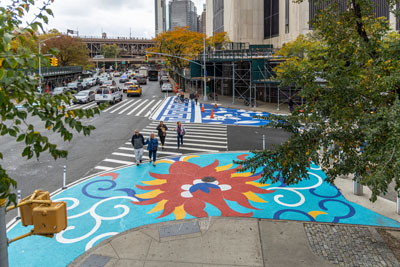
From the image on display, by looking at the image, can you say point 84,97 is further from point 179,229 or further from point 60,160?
point 179,229

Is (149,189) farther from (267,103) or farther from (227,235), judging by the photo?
(267,103)

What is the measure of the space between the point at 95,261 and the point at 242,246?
344cm

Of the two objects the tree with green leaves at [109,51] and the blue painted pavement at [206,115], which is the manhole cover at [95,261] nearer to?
the blue painted pavement at [206,115]

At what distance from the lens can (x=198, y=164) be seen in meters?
15.6

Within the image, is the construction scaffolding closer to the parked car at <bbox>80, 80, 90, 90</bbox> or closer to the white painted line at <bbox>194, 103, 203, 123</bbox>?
the white painted line at <bbox>194, 103, 203, 123</bbox>

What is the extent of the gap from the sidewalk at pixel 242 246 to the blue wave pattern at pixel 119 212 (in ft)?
1.95

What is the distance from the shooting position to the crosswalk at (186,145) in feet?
53.1

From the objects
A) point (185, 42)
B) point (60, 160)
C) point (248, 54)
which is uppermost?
point (185, 42)

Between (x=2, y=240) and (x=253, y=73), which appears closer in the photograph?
(x=2, y=240)

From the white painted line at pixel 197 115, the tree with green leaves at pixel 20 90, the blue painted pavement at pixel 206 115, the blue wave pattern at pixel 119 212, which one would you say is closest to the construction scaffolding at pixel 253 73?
the blue painted pavement at pixel 206 115

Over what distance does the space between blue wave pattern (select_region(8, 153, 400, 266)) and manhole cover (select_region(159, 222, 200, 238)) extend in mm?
618

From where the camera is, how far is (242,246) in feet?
27.6

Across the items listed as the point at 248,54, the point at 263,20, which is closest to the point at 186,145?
the point at 248,54

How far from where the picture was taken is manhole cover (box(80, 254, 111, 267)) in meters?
7.64
